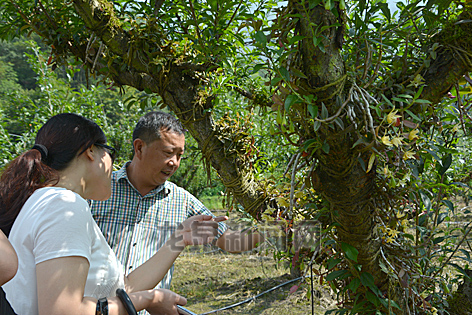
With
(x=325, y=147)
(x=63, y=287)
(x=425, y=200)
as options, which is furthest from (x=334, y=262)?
(x=63, y=287)

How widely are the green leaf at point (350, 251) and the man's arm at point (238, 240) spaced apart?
80 centimetres

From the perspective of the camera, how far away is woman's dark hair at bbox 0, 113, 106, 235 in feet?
3.51

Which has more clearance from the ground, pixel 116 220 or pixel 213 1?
pixel 213 1

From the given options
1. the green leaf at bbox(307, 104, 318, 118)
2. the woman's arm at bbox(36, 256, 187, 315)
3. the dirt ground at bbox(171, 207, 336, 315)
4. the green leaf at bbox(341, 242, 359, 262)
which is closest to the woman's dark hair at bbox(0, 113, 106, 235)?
the woman's arm at bbox(36, 256, 187, 315)

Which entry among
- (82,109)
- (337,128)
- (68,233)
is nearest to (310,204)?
(337,128)

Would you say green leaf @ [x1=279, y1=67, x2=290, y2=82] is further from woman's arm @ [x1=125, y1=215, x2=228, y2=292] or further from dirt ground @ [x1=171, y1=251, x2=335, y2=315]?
dirt ground @ [x1=171, y1=251, x2=335, y2=315]

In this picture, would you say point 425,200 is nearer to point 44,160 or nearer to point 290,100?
point 290,100

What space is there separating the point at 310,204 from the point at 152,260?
712 mm

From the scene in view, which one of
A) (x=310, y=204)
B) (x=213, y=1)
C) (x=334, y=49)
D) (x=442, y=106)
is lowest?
(x=310, y=204)

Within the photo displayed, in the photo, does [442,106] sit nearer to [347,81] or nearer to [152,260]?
[347,81]

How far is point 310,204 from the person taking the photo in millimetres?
1400

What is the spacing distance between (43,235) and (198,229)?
98cm

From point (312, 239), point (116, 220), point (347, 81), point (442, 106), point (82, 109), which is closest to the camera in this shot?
point (347, 81)

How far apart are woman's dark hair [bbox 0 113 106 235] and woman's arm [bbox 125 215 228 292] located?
1.75 feet
